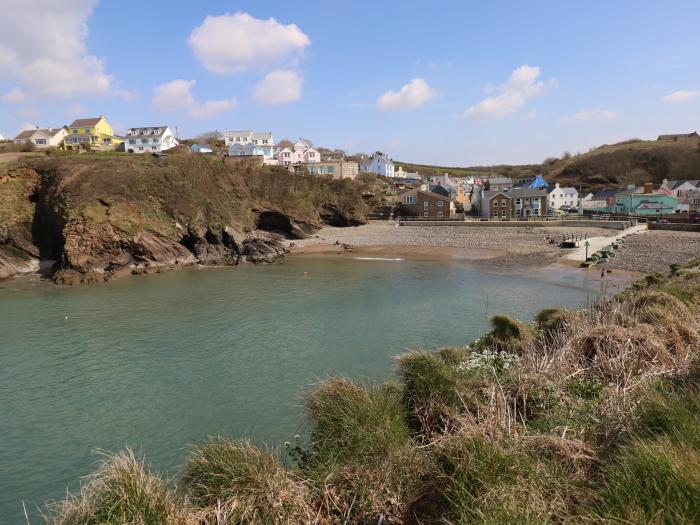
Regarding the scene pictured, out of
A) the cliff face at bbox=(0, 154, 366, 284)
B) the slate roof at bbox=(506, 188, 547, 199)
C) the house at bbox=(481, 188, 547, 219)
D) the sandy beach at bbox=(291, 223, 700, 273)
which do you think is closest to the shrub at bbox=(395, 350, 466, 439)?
the sandy beach at bbox=(291, 223, 700, 273)

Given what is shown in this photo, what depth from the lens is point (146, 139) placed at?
289 ft

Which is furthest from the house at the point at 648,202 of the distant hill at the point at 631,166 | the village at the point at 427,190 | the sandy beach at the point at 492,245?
the distant hill at the point at 631,166

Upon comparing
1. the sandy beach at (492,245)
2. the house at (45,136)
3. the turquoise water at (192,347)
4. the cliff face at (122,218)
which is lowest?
the turquoise water at (192,347)

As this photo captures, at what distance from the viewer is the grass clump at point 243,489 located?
199 inches

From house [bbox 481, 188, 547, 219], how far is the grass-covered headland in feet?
234

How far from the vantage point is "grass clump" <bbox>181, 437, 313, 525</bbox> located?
199 inches

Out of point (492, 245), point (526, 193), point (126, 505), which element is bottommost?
point (492, 245)

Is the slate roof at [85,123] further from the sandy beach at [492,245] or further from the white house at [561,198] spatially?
the white house at [561,198]

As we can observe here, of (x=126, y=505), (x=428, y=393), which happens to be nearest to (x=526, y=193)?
(x=428, y=393)

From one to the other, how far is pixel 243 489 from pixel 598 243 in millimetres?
53843

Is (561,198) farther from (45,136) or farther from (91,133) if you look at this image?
(45,136)

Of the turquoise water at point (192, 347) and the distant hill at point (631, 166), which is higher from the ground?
the distant hill at point (631, 166)

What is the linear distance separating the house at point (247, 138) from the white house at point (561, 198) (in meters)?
63.6

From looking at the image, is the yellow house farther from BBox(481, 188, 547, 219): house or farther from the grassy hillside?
the grassy hillside
